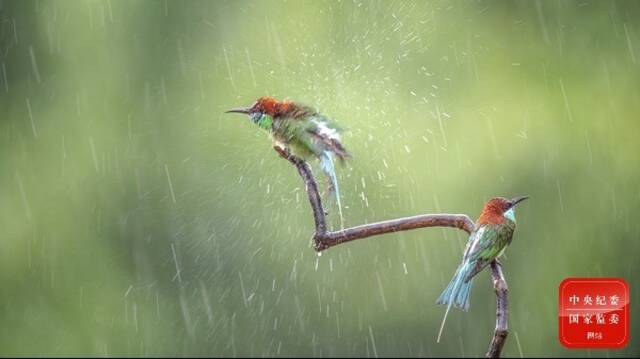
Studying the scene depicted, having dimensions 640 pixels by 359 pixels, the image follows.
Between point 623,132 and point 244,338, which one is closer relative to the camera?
point 623,132

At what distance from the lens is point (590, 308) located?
2.24 metres

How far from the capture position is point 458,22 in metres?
7.71

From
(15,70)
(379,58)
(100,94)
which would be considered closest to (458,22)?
(379,58)

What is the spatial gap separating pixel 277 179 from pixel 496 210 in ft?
18.1

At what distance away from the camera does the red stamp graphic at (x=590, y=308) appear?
214cm

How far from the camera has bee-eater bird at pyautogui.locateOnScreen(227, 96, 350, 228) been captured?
5.90ft

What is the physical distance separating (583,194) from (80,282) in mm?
3749

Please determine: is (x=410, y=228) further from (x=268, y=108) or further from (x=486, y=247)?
(x=268, y=108)

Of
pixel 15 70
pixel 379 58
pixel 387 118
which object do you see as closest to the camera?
pixel 387 118

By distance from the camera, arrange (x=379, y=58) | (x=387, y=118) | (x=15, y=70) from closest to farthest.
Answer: (x=387, y=118)
(x=379, y=58)
(x=15, y=70)

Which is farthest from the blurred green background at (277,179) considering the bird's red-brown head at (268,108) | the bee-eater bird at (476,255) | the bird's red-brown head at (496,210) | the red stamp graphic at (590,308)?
the bee-eater bird at (476,255)

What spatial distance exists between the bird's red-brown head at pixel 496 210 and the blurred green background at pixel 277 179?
209 inches

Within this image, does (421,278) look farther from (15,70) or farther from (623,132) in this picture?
(15,70)

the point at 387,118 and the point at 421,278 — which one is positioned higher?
the point at 387,118
